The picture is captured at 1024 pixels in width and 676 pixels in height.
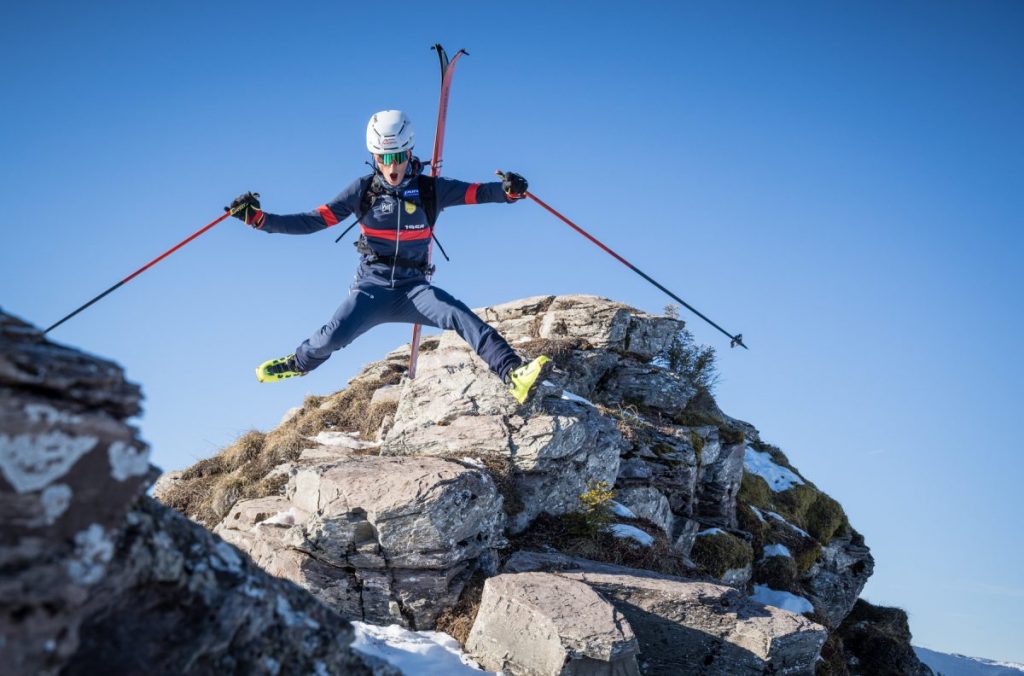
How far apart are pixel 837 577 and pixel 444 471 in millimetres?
11752

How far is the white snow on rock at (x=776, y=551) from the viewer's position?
1419cm

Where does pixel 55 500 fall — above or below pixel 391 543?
below

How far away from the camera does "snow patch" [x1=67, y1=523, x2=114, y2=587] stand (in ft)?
8.33

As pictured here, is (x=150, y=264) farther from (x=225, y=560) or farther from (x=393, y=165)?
(x=225, y=560)

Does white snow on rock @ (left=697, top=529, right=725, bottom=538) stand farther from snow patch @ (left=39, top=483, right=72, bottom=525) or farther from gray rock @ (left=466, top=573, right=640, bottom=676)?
snow patch @ (left=39, top=483, right=72, bottom=525)

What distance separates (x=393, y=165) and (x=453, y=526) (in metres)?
4.60

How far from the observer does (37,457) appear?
8.09ft

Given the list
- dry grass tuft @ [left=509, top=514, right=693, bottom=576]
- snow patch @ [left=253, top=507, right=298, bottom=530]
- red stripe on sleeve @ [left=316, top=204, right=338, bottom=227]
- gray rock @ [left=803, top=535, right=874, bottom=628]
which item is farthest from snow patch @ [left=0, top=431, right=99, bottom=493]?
gray rock @ [left=803, top=535, right=874, bottom=628]

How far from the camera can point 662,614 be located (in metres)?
7.87

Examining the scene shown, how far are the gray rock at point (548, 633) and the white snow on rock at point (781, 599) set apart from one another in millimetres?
6946

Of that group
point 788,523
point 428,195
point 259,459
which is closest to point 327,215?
point 428,195

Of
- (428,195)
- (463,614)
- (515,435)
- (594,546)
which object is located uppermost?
(428,195)

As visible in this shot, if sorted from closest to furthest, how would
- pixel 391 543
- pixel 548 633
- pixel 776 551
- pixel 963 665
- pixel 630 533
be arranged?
pixel 548 633 < pixel 391 543 < pixel 630 533 < pixel 776 551 < pixel 963 665

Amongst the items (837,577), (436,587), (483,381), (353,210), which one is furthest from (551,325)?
(837,577)
